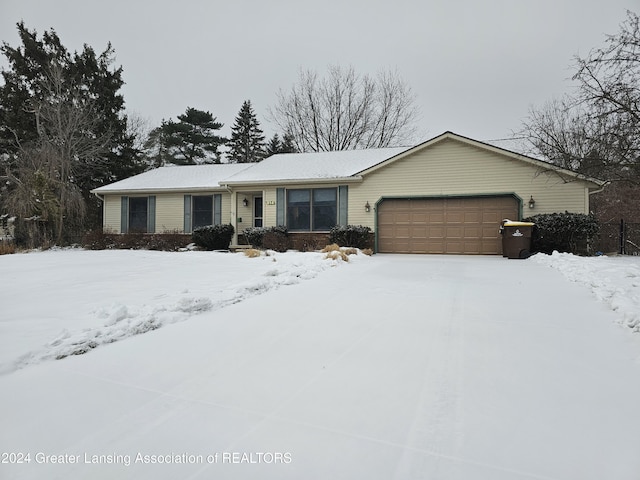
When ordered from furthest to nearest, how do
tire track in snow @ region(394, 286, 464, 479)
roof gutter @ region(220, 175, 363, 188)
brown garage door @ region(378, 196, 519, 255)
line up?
roof gutter @ region(220, 175, 363, 188) → brown garage door @ region(378, 196, 519, 255) → tire track in snow @ region(394, 286, 464, 479)

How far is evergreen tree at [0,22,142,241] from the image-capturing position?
17.5 meters

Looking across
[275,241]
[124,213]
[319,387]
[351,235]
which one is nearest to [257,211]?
[275,241]

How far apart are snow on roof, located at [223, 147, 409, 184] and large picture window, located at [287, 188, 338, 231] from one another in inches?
26.9

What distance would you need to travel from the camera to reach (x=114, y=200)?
16.2 metres

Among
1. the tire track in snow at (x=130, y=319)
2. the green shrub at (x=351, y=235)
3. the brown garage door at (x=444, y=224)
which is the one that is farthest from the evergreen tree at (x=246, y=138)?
the tire track in snow at (x=130, y=319)

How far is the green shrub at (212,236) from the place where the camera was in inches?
532

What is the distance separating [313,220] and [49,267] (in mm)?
8589

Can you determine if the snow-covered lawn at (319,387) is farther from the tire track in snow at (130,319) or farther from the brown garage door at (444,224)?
the brown garage door at (444,224)

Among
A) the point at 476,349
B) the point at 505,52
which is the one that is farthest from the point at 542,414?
the point at 505,52

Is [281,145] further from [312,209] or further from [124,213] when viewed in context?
[312,209]

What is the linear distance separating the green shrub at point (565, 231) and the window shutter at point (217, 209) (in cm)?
1202

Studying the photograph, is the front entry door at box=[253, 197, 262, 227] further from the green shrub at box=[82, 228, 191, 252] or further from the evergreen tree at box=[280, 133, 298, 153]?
the evergreen tree at box=[280, 133, 298, 153]

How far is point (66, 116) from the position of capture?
59.0 feet

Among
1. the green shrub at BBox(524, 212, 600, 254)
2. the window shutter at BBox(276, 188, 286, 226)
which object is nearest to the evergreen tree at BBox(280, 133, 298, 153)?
the window shutter at BBox(276, 188, 286, 226)
